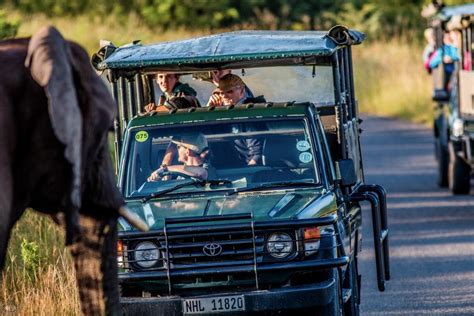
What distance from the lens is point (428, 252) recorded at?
49.3 ft

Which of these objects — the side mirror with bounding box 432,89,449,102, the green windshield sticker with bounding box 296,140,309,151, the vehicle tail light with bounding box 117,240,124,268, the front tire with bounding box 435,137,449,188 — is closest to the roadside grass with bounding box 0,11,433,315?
the vehicle tail light with bounding box 117,240,124,268

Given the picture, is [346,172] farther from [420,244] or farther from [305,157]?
[420,244]

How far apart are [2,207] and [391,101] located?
32.1m

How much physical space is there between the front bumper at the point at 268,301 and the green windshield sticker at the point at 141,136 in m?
1.64

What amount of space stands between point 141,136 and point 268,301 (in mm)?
2002

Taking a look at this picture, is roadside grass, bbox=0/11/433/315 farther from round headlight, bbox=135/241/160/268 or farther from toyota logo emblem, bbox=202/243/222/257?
toyota logo emblem, bbox=202/243/222/257

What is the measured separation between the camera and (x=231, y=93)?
11969 mm

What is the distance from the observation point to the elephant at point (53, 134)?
19.7ft

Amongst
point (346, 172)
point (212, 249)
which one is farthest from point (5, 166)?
point (346, 172)

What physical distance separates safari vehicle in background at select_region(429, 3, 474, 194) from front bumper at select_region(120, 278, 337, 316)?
30.9 ft

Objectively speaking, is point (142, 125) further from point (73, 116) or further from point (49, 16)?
point (49, 16)

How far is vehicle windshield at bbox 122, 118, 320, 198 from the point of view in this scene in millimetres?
10672

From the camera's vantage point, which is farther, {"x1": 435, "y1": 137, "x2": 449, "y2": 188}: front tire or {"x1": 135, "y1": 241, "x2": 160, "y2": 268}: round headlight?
{"x1": 435, "y1": 137, "x2": 449, "y2": 188}: front tire

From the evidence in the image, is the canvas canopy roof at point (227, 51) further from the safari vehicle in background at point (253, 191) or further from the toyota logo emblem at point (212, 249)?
the toyota logo emblem at point (212, 249)
